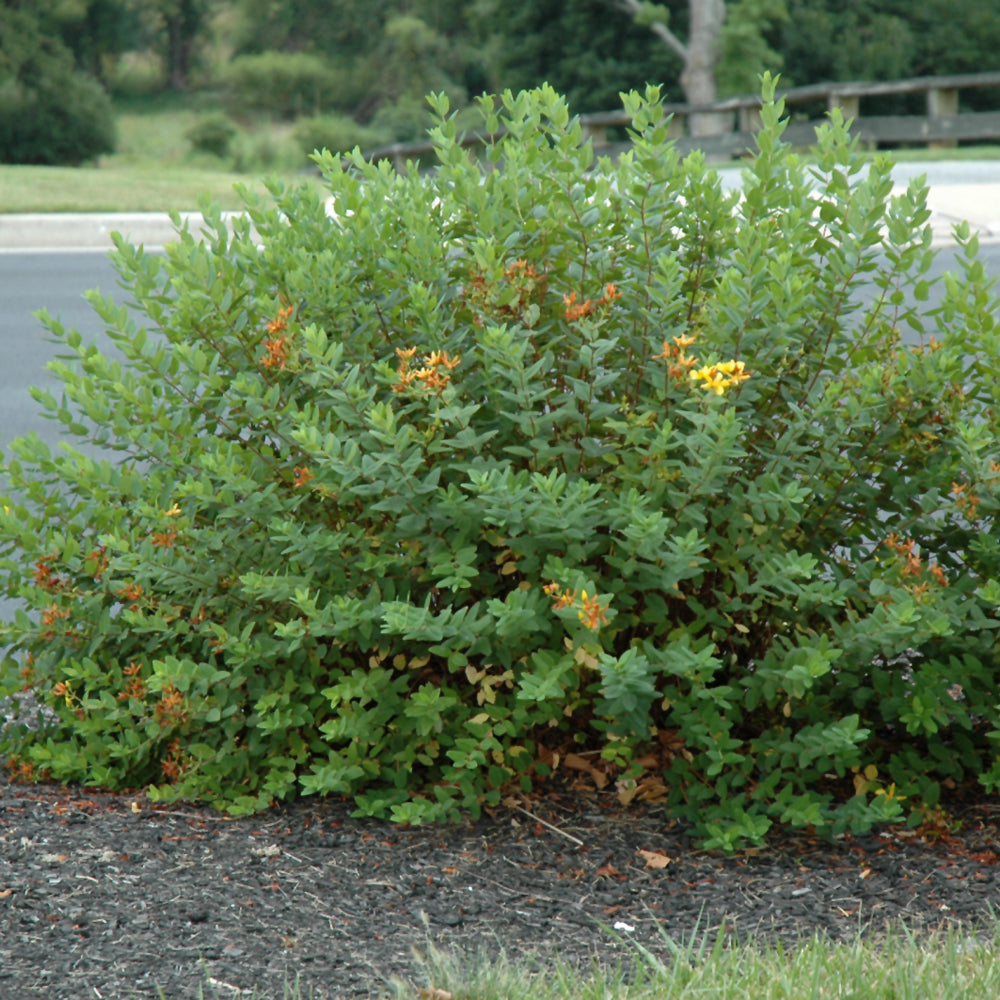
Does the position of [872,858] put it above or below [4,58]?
below

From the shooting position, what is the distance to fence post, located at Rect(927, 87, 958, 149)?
24250mm

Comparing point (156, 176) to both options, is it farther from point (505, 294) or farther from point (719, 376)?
point (719, 376)

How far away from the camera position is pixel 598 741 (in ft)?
10.9

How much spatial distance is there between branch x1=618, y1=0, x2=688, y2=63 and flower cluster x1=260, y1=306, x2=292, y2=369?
2738cm

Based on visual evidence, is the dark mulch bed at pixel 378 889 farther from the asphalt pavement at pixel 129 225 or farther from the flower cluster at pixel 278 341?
the asphalt pavement at pixel 129 225

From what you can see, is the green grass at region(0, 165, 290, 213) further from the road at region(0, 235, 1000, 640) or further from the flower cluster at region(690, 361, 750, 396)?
the flower cluster at region(690, 361, 750, 396)

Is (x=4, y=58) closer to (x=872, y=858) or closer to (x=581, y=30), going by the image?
(x=581, y=30)

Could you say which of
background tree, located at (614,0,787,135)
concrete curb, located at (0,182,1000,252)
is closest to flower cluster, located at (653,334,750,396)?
concrete curb, located at (0,182,1000,252)

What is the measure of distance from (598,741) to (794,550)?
870 mm

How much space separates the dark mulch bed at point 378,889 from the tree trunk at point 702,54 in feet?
85.2

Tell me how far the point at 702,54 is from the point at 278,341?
1097 inches

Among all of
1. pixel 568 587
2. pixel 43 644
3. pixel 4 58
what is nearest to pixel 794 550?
pixel 568 587

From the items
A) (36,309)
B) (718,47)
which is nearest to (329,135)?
(718,47)

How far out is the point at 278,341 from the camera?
2.87 metres
